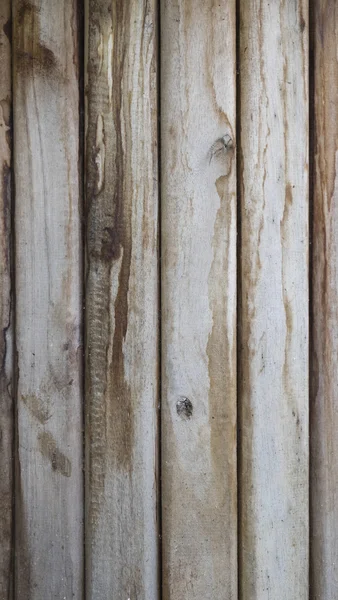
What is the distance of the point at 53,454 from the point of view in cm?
101

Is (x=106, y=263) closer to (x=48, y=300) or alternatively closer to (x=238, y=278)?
(x=48, y=300)

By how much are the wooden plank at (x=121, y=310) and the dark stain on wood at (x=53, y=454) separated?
0.16ft

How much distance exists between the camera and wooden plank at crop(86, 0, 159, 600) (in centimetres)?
99

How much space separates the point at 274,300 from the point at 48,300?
451 millimetres

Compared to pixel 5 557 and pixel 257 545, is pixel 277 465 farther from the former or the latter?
pixel 5 557

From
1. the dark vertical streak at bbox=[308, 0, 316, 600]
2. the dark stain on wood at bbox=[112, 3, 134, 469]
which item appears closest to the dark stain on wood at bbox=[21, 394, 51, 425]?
the dark stain on wood at bbox=[112, 3, 134, 469]

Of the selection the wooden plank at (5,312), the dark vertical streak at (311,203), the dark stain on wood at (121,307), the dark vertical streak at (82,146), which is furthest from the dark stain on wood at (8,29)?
the dark vertical streak at (311,203)

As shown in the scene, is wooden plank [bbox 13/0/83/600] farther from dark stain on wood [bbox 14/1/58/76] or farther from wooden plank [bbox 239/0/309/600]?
wooden plank [bbox 239/0/309/600]

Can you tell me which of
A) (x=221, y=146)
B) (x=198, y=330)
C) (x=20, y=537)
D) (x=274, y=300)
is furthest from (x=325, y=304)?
(x=20, y=537)

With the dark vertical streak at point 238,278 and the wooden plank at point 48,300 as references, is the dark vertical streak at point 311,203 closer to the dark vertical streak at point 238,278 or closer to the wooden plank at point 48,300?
the dark vertical streak at point 238,278

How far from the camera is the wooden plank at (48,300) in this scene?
1.00 m

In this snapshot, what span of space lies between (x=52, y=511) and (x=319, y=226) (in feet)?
2.57

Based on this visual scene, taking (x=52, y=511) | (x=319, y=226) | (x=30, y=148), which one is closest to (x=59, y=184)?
(x=30, y=148)

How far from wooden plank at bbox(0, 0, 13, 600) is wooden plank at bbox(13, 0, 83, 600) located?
2 centimetres
